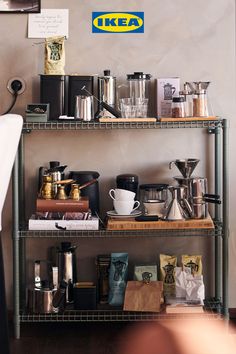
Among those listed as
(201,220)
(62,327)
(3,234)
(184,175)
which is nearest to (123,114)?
(184,175)

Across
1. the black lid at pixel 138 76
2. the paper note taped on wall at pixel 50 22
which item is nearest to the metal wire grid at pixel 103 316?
the black lid at pixel 138 76

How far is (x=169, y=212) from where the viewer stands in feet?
11.1

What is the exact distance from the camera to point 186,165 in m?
3.44

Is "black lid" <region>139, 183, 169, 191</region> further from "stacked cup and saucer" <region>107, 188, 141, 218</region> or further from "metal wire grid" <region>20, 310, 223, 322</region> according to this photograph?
"metal wire grid" <region>20, 310, 223, 322</region>

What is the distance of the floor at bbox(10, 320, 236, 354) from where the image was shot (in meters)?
3.29

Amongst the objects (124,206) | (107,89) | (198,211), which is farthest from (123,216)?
(107,89)

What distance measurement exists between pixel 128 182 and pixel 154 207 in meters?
0.18

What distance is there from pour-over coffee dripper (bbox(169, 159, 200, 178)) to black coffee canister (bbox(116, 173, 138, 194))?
224 millimetres

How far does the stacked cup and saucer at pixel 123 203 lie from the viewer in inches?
134

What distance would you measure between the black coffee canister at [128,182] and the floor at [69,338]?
73cm

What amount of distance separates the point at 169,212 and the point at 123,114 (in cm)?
54

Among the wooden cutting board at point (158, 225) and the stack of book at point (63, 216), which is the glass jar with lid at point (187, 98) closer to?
the wooden cutting board at point (158, 225)

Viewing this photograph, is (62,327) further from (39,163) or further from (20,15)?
(20,15)

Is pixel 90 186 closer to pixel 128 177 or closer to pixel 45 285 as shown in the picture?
pixel 128 177
